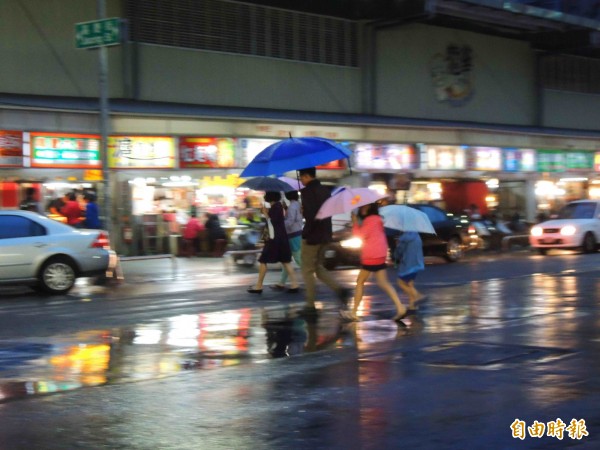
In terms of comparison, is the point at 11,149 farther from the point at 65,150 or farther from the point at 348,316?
the point at 348,316

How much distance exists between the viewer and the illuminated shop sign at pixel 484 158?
117 feet

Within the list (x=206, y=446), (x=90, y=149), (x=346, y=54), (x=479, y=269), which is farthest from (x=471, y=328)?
(x=346, y=54)

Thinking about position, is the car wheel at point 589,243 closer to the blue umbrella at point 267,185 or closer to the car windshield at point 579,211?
the car windshield at point 579,211

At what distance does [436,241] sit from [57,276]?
1081 cm

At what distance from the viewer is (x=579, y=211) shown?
93.1 ft

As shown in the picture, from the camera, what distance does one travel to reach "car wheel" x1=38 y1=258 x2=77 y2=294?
16.9 metres

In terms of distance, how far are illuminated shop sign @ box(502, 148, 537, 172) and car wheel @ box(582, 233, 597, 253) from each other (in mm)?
10034

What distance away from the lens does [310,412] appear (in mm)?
7148

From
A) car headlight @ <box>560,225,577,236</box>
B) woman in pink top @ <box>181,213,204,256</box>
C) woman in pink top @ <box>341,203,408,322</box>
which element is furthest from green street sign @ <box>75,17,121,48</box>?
car headlight @ <box>560,225,577,236</box>

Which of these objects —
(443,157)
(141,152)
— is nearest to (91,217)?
(141,152)

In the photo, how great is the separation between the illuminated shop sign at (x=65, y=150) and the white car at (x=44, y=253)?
6.83 meters

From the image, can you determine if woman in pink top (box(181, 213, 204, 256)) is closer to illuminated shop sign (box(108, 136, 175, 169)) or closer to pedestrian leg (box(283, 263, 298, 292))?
illuminated shop sign (box(108, 136, 175, 169))

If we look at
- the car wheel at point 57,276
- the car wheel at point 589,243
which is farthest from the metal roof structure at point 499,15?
the car wheel at point 57,276

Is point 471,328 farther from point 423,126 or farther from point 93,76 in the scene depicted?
point 423,126
